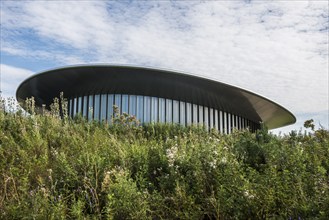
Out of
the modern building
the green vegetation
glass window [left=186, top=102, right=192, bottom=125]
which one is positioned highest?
the modern building

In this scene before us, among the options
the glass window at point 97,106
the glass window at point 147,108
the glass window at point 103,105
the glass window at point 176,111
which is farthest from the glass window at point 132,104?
the glass window at point 176,111

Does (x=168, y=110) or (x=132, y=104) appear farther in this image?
(x=168, y=110)

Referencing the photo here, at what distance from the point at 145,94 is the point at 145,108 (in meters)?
1.19

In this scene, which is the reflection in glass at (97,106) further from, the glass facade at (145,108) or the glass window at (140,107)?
the glass window at (140,107)

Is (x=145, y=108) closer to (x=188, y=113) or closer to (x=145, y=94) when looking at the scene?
(x=145, y=94)

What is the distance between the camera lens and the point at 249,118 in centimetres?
4009

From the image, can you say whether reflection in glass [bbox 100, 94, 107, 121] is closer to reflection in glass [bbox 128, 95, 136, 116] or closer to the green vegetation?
reflection in glass [bbox 128, 95, 136, 116]

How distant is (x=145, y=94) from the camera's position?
30.2 metres

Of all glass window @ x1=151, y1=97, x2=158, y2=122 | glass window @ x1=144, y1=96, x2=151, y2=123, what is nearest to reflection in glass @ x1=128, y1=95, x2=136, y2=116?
glass window @ x1=144, y1=96, x2=151, y2=123

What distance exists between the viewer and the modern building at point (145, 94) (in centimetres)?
2705

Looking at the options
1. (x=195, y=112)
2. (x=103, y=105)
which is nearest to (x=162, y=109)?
(x=195, y=112)

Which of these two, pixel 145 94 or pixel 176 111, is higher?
pixel 145 94

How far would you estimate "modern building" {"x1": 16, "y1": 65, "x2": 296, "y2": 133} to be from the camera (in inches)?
1065

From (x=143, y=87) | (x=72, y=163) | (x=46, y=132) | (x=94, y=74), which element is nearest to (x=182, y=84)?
(x=143, y=87)
